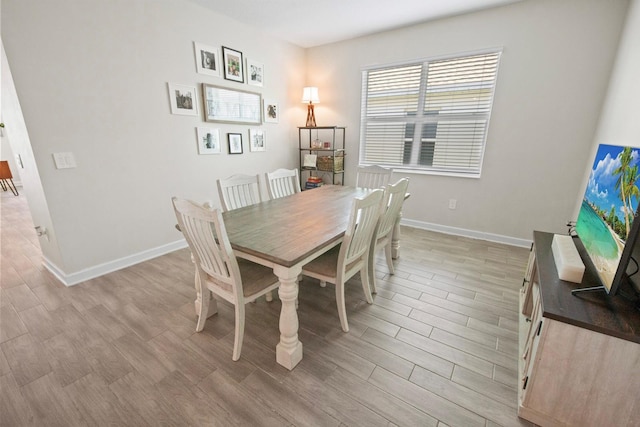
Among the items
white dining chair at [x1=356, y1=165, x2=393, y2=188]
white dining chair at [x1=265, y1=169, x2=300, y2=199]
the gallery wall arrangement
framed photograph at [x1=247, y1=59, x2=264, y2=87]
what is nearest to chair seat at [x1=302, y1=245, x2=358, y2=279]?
white dining chair at [x1=265, y1=169, x2=300, y2=199]

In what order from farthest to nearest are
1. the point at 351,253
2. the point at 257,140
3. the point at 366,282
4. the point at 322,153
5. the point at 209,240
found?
the point at 322,153
the point at 257,140
the point at 366,282
the point at 351,253
the point at 209,240

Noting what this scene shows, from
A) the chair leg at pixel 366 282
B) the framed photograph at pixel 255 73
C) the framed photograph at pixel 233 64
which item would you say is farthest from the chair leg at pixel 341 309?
the framed photograph at pixel 255 73

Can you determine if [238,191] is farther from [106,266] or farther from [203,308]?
[106,266]

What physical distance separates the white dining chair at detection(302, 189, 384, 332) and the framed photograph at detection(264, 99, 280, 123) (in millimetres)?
2560

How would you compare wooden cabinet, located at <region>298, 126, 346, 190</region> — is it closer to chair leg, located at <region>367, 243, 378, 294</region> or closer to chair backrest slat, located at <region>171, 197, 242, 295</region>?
chair leg, located at <region>367, 243, 378, 294</region>

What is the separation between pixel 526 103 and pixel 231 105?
3279mm

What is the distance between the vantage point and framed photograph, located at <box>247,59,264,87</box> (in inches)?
135

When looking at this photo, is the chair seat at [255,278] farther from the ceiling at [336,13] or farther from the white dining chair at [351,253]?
the ceiling at [336,13]

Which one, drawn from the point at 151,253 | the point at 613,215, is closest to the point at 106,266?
the point at 151,253

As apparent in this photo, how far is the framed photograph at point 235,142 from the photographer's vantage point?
11.0 feet

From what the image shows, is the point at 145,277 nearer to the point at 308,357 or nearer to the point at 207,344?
the point at 207,344

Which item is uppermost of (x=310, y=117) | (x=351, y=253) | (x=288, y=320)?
(x=310, y=117)

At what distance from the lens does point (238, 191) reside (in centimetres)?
234

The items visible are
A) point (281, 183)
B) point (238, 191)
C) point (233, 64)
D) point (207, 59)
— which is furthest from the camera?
point (233, 64)
